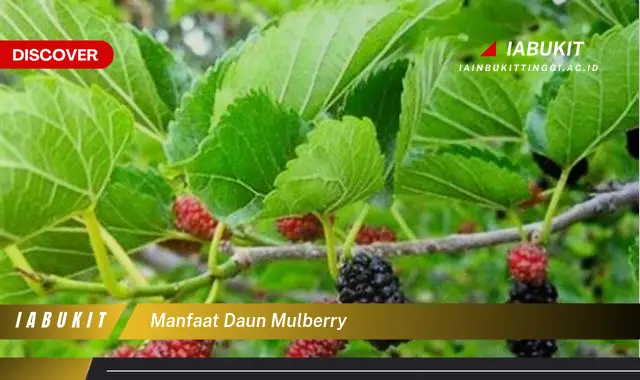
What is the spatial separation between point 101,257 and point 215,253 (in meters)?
0.08

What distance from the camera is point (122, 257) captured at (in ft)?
2.25

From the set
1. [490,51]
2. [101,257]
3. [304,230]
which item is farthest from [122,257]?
[490,51]

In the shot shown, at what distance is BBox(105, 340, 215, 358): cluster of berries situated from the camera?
0.76m

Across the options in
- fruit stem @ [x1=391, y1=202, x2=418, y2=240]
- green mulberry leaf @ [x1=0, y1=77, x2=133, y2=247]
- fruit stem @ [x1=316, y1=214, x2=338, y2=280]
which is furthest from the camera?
fruit stem @ [x1=391, y1=202, x2=418, y2=240]

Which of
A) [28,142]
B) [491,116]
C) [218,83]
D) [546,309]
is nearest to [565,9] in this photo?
[491,116]

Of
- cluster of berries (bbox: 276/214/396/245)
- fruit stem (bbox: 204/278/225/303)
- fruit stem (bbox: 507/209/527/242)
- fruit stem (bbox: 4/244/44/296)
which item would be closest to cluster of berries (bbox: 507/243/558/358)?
fruit stem (bbox: 507/209/527/242)

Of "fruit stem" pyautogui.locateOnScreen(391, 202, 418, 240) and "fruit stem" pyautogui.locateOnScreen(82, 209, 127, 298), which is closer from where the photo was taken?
"fruit stem" pyautogui.locateOnScreen(82, 209, 127, 298)

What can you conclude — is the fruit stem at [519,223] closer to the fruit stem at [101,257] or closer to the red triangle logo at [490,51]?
the red triangle logo at [490,51]

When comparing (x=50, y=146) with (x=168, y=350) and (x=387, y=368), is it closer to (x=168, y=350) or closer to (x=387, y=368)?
(x=168, y=350)

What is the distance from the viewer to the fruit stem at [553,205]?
74 cm

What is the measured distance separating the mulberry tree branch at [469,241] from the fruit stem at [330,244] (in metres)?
0.02

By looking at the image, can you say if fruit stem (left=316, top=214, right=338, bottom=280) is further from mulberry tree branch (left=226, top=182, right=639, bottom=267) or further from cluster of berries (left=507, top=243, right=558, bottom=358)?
cluster of berries (left=507, top=243, right=558, bottom=358)

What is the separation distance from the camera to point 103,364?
78 centimetres

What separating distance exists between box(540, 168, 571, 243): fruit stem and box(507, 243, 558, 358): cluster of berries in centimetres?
1
